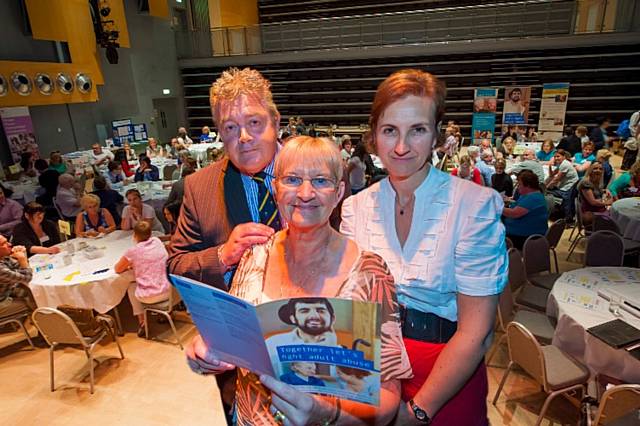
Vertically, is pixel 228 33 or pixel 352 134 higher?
pixel 228 33

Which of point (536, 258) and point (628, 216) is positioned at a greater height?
point (628, 216)

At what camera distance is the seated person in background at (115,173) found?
7555mm

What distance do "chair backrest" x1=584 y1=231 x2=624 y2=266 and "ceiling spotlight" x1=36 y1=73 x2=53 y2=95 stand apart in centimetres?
1206

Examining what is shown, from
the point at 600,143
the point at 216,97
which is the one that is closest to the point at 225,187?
the point at 216,97

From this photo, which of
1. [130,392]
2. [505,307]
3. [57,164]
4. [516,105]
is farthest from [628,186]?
[57,164]

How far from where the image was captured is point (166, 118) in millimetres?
15859

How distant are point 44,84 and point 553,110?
47.6ft

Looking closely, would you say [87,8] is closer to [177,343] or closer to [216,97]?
[177,343]

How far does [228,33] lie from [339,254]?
15284 millimetres

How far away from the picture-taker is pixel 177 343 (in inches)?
157

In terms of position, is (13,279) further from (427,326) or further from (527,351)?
(527,351)

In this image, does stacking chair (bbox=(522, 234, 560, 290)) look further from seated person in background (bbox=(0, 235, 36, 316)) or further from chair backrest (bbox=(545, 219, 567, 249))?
seated person in background (bbox=(0, 235, 36, 316))

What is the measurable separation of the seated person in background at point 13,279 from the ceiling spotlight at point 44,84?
792 centimetres

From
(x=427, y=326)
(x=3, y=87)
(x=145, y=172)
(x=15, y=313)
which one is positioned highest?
(x=3, y=87)
